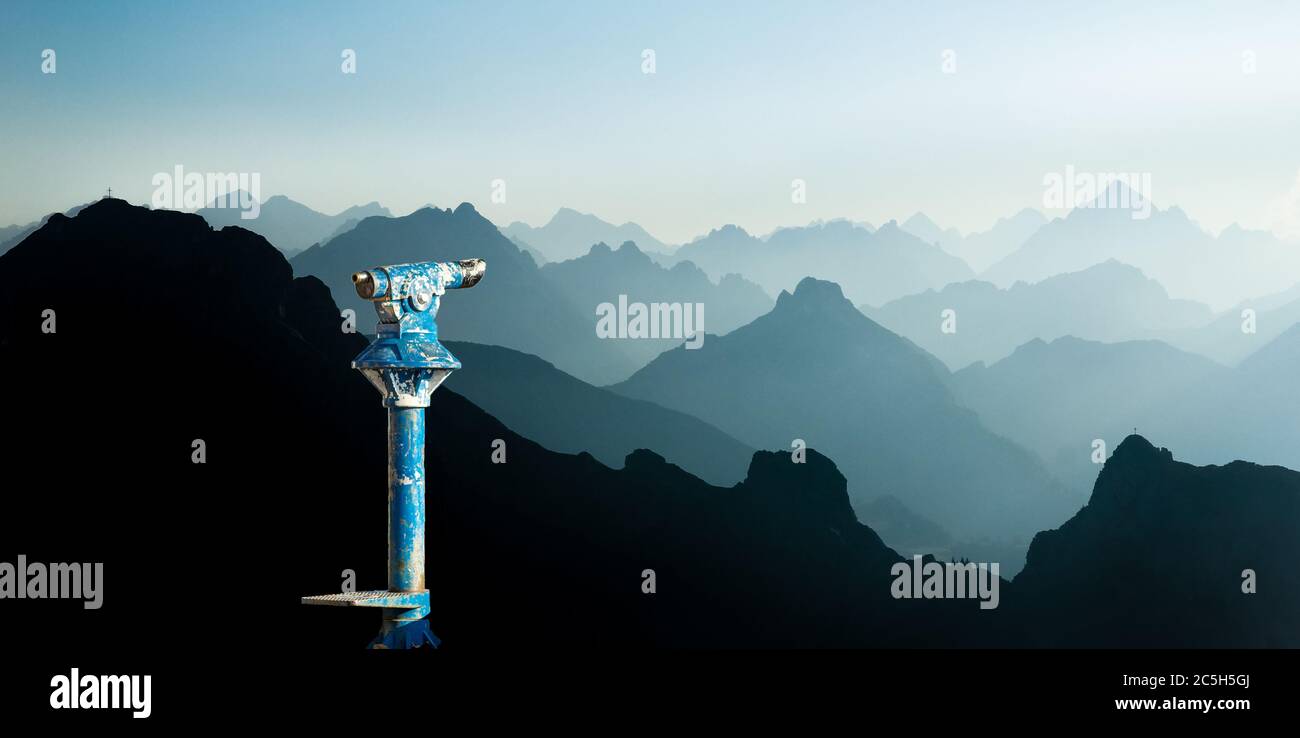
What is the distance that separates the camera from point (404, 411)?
10.9m

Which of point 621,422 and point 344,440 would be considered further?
point 621,422

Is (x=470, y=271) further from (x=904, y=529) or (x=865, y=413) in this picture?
(x=865, y=413)

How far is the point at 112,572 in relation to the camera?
179 feet

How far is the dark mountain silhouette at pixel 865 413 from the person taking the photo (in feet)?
307

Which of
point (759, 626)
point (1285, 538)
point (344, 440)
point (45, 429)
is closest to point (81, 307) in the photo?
point (45, 429)

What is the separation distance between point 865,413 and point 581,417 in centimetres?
3354

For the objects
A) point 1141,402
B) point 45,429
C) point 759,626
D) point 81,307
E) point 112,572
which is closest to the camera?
point 112,572

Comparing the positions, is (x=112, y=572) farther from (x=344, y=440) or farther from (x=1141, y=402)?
(x=1141, y=402)

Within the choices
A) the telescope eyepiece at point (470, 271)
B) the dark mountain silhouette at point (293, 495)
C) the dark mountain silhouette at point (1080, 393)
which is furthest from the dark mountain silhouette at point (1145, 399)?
the telescope eyepiece at point (470, 271)

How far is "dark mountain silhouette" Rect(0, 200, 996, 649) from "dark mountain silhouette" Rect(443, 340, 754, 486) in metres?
2.98

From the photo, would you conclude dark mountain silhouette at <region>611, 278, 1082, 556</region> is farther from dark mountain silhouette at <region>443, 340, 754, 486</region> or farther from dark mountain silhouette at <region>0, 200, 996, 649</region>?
dark mountain silhouette at <region>0, 200, 996, 649</region>

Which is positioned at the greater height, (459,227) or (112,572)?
(459,227)

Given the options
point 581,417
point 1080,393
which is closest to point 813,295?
point 1080,393
